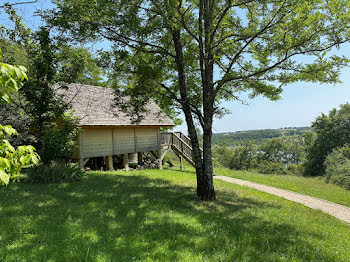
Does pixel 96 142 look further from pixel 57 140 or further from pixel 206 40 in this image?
pixel 206 40

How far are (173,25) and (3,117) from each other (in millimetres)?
12497

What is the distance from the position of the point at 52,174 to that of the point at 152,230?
23.2 feet

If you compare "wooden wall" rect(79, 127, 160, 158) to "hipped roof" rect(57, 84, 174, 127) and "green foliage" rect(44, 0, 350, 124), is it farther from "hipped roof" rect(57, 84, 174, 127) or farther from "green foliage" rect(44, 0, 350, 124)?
"green foliage" rect(44, 0, 350, 124)

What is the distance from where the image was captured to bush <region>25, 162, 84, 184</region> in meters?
10.2

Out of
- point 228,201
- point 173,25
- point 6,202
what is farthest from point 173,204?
point 173,25

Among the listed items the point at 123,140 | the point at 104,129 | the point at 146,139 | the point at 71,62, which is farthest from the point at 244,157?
the point at 71,62

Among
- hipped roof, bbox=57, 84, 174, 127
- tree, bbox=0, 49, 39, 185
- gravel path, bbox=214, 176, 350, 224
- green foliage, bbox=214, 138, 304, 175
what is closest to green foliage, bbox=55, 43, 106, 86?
hipped roof, bbox=57, 84, 174, 127

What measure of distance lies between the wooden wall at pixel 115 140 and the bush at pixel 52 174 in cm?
356

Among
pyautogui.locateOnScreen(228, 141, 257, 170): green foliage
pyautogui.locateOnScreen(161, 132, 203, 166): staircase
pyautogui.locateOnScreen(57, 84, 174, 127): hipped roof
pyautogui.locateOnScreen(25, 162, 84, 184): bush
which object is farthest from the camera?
pyautogui.locateOnScreen(228, 141, 257, 170): green foliage

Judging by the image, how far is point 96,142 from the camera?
15664 mm

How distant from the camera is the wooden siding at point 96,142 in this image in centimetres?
1485

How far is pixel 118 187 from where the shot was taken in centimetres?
1003

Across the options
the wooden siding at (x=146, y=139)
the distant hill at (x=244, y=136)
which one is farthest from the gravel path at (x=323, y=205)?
the distant hill at (x=244, y=136)

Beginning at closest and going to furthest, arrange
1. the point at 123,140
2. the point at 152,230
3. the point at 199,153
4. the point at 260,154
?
the point at 152,230 < the point at 199,153 < the point at 123,140 < the point at 260,154
